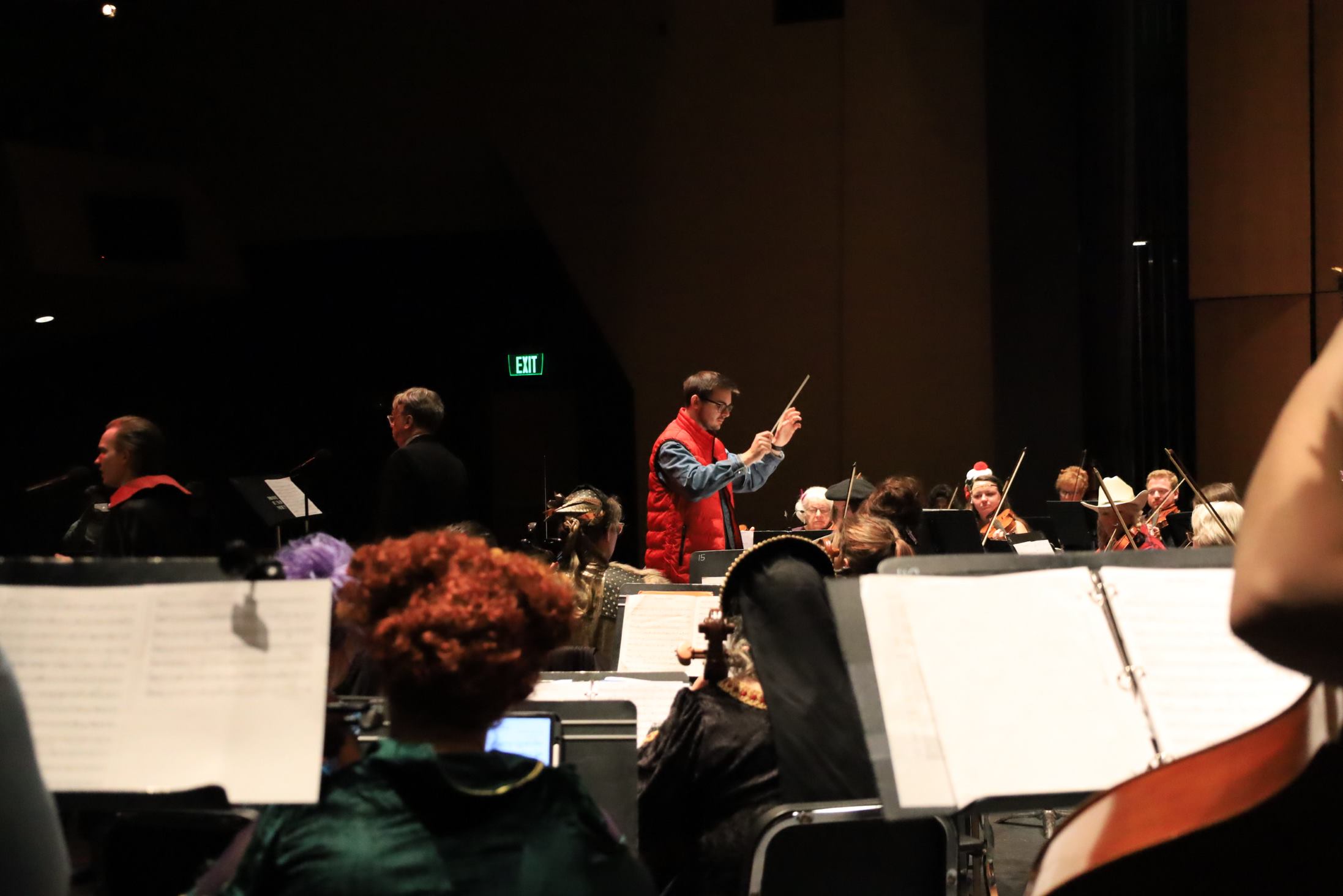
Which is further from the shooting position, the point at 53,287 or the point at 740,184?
the point at 740,184

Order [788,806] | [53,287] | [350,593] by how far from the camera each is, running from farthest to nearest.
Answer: [53,287], [788,806], [350,593]

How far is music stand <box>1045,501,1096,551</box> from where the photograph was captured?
5637 mm

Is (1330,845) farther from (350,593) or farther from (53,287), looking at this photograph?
(53,287)

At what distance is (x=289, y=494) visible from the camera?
19.0 ft

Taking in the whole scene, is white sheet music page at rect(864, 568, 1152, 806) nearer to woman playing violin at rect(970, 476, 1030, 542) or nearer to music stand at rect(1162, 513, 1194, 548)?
music stand at rect(1162, 513, 1194, 548)

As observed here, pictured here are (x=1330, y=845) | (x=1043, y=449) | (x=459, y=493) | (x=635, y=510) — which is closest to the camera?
(x=1330, y=845)

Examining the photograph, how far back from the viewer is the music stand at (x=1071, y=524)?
5.64 m

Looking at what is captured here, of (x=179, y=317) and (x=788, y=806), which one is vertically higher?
(x=179, y=317)

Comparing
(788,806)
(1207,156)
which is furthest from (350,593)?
(1207,156)

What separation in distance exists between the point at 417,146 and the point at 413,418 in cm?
522

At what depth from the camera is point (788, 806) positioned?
6.63 feet

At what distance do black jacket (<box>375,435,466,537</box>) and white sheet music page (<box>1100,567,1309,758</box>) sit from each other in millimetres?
3414

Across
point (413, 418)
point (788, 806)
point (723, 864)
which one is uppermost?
point (413, 418)

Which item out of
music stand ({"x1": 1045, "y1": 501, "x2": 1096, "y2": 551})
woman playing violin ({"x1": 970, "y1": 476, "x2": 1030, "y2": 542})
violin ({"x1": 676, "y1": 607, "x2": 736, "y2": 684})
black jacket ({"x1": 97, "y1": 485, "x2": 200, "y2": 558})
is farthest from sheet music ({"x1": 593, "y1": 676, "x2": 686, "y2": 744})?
woman playing violin ({"x1": 970, "y1": 476, "x2": 1030, "y2": 542})
